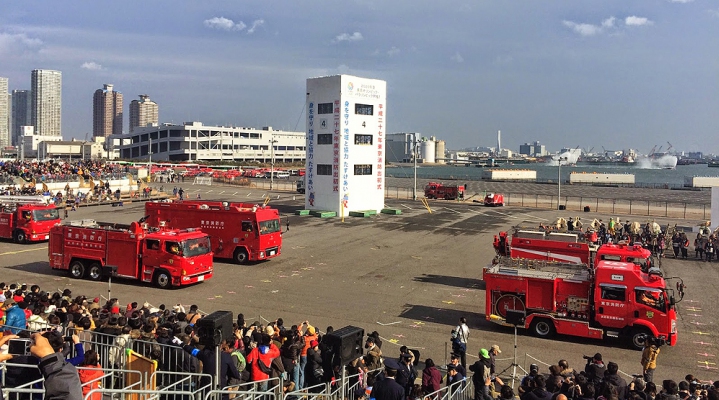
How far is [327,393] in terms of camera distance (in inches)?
358

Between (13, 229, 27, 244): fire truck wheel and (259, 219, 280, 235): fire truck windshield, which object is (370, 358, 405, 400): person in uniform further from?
A: (13, 229, 27, 244): fire truck wheel

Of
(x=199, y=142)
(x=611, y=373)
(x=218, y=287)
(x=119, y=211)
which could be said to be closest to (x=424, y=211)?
(x=119, y=211)

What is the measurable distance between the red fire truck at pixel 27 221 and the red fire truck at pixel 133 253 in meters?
9.38

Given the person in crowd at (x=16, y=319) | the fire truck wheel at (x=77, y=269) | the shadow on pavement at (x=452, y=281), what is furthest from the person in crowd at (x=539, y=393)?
the fire truck wheel at (x=77, y=269)

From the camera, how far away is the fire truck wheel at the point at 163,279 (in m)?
21.6

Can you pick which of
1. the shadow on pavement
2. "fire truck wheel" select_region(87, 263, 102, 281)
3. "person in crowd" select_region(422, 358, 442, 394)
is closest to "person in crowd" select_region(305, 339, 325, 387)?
"person in crowd" select_region(422, 358, 442, 394)

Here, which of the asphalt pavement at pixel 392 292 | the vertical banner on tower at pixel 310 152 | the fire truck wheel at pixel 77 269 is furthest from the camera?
the vertical banner on tower at pixel 310 152

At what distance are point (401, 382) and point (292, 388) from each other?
6.17 feet

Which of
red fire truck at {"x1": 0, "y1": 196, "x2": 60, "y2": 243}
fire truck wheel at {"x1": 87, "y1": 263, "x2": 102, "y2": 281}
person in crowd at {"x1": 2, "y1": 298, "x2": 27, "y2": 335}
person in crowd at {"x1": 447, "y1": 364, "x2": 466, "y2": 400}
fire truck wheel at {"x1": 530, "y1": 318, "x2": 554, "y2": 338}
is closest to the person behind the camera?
person in crowd at {"x1": 447, "y1": 364, "x2": 466, "y2": 400}

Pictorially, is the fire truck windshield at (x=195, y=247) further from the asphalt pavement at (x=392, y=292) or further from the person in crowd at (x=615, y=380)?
the person in crowd at (x=615, y=380)

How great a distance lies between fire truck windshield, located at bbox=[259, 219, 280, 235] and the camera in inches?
1067

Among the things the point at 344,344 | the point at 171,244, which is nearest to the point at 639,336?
the point at 344,344

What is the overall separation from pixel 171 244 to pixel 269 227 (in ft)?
21.7

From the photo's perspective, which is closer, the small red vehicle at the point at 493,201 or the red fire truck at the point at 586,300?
the red fire truck at the point at 586,300
